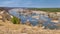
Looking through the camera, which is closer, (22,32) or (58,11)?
(22,32)

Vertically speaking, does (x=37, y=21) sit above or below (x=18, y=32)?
below

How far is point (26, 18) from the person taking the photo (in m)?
4.66

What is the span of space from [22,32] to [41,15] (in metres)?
2.00

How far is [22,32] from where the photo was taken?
3.09 metres

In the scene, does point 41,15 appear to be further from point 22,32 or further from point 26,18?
point 22,32

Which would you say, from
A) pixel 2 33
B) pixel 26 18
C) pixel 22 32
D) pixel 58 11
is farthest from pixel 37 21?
pixel 2 33

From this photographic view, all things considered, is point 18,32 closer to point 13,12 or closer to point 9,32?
point 9,32

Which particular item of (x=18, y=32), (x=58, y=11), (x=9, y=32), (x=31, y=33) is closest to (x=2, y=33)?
(x=9, y=32)

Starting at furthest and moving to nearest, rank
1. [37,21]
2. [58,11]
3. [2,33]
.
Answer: [58,11] < [37,21] < [2,33]

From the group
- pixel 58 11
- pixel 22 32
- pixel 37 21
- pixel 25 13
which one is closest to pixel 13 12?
pixel 25 13

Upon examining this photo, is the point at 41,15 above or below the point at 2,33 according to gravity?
below

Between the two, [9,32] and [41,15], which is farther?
[41,15]

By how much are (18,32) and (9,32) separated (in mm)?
198

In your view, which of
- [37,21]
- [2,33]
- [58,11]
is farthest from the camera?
[58,11]
